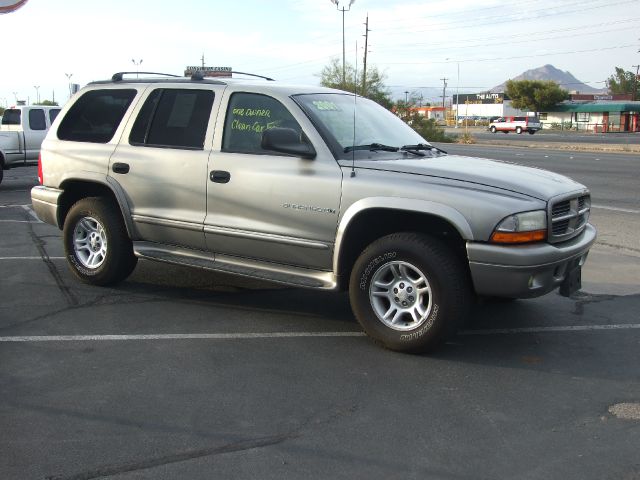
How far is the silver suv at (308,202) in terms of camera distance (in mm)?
4766

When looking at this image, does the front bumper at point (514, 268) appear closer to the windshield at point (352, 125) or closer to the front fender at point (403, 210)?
the front fender at point (403, 210)

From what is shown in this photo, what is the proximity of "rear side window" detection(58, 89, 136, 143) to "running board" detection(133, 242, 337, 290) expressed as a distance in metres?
1.14

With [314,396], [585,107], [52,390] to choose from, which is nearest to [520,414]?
[314,396]

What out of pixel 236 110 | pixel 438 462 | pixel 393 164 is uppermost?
pixel 236 110

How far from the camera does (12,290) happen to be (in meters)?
6.68

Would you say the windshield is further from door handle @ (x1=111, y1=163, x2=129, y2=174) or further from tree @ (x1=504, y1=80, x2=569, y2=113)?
tree @ (x1=504, y1=80, x2=569, y2=113)

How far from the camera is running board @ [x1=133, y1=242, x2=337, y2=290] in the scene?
5.37m

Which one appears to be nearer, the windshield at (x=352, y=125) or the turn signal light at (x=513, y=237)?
the turn signal light at (x=513, y=237)

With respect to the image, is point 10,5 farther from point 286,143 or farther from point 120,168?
point 286,143

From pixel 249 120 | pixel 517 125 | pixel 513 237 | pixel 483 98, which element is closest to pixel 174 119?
pixel 249 120

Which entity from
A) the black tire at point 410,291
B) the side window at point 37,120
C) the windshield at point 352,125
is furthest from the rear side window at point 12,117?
the black tire at point 410,291

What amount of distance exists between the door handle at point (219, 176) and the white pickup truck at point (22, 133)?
12.2 meters

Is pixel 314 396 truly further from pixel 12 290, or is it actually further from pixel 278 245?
pixel 12 290

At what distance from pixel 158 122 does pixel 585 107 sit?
86.9 meters
